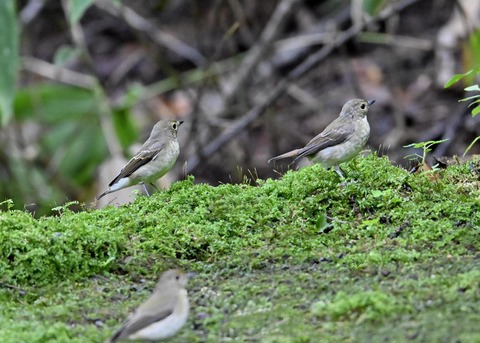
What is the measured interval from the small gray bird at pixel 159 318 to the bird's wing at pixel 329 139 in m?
2.87

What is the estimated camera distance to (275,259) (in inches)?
262

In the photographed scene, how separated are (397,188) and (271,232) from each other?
1.12 meters

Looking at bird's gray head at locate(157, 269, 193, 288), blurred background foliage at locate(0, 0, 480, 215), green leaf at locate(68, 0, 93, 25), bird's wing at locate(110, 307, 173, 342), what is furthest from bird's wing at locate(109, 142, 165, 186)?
bird's wing at locate(110, 307, 173, 342)

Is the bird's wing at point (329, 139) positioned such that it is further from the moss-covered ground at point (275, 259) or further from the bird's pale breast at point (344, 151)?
the moss-covered ground at point (275, 259)

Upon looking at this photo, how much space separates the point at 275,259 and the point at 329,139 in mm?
1671

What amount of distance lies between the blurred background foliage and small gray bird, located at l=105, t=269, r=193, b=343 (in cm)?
533

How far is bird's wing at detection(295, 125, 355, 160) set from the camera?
7.94 meters

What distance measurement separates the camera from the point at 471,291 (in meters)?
5.45

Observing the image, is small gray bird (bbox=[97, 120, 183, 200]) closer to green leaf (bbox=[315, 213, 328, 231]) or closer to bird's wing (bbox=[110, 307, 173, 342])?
green leaf (bbox=[315, 213, 328, 231])

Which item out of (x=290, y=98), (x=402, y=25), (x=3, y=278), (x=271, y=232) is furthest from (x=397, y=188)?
(x=402, y=25)

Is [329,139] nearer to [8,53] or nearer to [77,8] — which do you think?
[77,8]

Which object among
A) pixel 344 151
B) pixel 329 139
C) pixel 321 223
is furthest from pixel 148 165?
pixel 321 223

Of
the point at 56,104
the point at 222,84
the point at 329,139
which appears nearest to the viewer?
the point at 329,139

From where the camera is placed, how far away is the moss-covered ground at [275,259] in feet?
17.6
